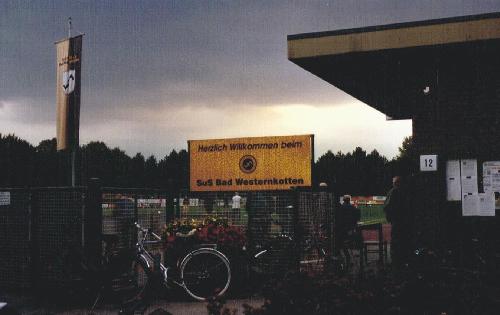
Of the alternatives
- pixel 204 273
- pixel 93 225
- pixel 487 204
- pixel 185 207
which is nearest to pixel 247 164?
pixel 185 207

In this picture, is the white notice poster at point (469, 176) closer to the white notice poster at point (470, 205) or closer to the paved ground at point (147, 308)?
the white notice poster at point (470, 205)

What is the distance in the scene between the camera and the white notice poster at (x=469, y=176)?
39.5 ft

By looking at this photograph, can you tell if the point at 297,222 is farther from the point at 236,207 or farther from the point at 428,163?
the point at 428,163

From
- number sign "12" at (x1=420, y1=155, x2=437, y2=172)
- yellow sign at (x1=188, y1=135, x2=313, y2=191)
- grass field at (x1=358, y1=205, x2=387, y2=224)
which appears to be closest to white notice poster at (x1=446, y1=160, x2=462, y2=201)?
number sign "12" at (x1=420, y1=155, x2=437, y2=172)

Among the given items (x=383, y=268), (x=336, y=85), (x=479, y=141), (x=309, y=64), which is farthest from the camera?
(x=336, y=85)

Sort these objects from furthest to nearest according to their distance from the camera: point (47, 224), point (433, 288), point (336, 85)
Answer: point (336, 85) → point (47, 224) → point (433, 288)

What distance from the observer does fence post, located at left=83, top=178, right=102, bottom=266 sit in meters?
10.2

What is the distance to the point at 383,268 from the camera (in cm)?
534

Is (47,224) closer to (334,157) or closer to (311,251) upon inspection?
(311,251)

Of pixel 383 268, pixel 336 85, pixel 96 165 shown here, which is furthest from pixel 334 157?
pixel 383 268

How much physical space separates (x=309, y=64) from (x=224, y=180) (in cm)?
292

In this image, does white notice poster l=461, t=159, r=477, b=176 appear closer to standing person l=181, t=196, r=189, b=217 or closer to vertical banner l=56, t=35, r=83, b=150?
standing person l=181, t=196, r=189, b=217

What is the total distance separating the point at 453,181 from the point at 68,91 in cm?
1321

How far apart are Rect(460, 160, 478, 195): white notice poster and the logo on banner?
13.1 meters
